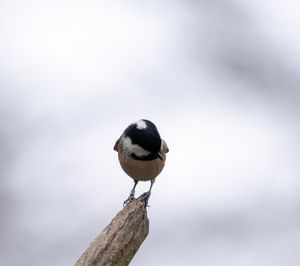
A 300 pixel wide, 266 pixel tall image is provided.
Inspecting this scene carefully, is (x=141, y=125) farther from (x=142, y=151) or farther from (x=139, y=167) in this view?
(x=139, y=167)

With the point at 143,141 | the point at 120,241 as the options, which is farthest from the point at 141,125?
the point at 120,241

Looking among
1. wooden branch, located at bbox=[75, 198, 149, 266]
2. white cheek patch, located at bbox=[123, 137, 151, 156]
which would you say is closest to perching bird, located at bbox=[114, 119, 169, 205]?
Answer: white cheek patch, located at bbox=[123, 137, 151, 156]

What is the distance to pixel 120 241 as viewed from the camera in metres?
4.38

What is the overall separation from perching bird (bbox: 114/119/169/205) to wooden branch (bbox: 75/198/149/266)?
1.34 metres

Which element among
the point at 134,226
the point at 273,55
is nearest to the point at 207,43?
the point at 273,55

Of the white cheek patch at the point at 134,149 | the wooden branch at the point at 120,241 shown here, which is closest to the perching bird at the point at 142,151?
the white cheek patch at the point at 134,149

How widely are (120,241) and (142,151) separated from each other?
6.31 ft

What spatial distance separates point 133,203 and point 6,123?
53.6 ft

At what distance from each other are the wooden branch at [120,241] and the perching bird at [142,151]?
1.34m

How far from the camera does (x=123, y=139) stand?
21.2 feet

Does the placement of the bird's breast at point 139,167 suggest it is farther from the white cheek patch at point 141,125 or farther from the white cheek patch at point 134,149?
the white cheek patch at point 141,125

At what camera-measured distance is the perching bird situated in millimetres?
6109

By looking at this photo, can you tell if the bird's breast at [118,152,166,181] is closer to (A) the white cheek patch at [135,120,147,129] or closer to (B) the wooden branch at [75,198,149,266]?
(A) the white cheek patch at [135,120,147,129]

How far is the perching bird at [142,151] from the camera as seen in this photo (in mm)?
6109
